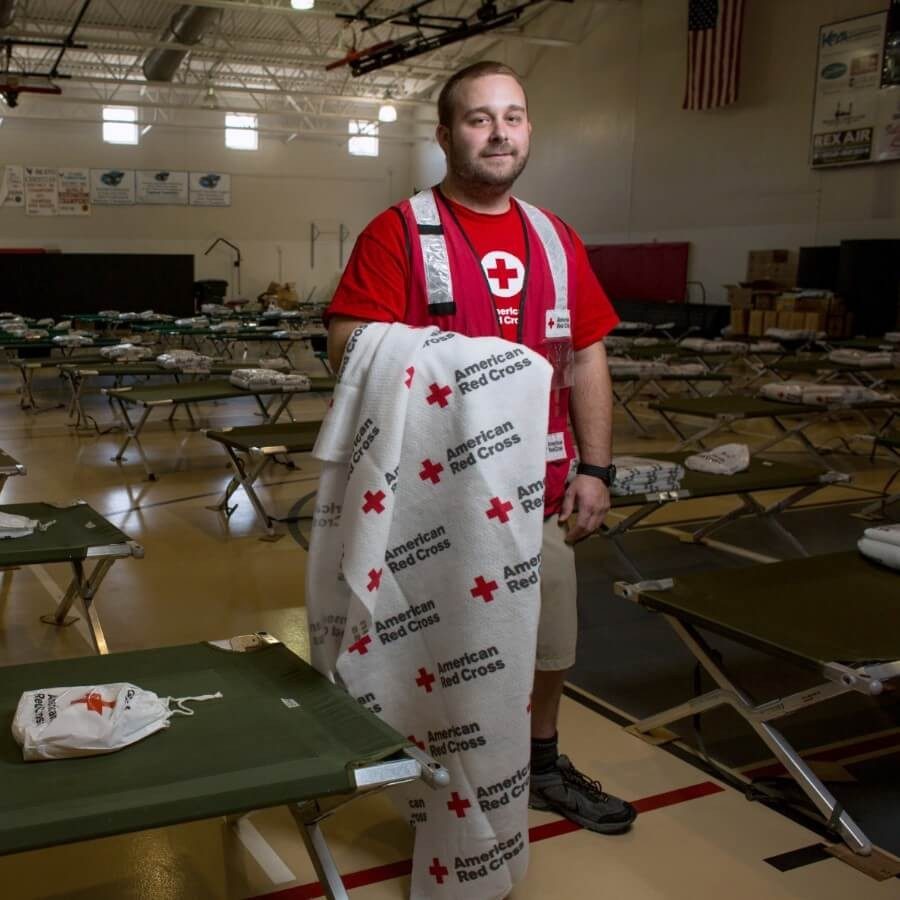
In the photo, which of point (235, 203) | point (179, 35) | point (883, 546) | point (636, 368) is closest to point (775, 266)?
point (636, 368)

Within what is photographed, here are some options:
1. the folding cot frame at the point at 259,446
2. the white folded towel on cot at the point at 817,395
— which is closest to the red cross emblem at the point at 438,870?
the folding cot frame at the point at 259,446

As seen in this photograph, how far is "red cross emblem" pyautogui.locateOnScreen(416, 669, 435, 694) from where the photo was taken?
1997mm

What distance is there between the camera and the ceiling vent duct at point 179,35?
54.5 ft

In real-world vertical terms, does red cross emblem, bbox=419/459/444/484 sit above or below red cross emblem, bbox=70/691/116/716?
above

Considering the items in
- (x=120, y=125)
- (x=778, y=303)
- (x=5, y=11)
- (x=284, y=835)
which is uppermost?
(x=5, y=11)

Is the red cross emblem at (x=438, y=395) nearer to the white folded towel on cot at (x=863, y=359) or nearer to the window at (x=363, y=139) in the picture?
the white folded towel on cot at (x=863, y=359)

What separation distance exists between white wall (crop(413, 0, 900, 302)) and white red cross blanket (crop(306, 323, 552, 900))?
42.6 feet

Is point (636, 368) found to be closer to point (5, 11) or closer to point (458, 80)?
point (458, 80)

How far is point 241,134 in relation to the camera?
2406cm

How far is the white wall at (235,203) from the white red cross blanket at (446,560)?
22.6 meters

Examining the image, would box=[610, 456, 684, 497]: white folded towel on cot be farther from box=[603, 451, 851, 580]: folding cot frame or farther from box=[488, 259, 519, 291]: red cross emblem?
box=[488, 259, 519, 291]: red cross emblem

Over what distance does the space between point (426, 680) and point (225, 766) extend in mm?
426

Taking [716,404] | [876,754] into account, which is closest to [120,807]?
[876,754]

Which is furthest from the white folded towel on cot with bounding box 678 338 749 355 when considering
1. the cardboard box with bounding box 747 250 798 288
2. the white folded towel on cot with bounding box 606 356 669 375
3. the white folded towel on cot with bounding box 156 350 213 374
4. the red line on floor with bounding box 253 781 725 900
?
the red line on floor with bounding box 253 781 725 900
